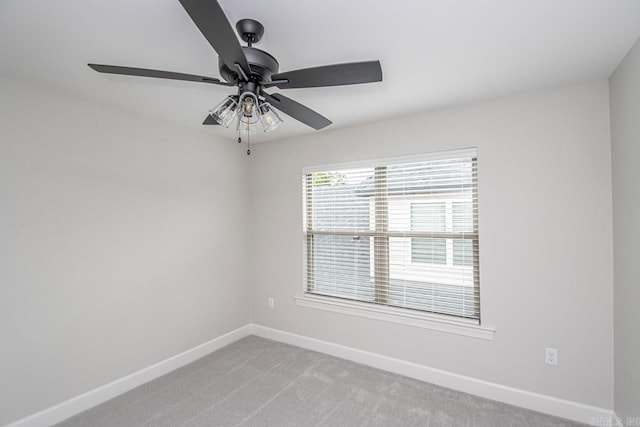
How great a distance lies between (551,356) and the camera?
2209 millimetres

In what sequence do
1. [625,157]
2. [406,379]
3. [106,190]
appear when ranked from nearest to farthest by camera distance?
[625,157]
[106,190]
[406,379]

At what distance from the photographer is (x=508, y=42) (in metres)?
1.64

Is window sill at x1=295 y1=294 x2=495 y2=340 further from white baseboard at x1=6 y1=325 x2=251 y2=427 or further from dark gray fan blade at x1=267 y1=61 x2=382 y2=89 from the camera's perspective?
dark gray fan blade at x1=267 y1=61 x2=382 y2=89

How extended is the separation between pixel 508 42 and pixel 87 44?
2.27 meters

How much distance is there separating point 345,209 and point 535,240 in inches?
65.3

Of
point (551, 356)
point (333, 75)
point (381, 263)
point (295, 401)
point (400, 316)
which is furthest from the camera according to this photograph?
point (381, 263)

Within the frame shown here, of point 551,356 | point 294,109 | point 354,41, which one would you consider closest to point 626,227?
point 551,356

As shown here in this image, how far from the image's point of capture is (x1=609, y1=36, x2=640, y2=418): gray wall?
169 cm

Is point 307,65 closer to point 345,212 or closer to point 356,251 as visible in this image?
point 345,212

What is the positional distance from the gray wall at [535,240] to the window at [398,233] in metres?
0.14

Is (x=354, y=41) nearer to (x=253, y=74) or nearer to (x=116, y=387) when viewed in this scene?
(x=253, y=74)

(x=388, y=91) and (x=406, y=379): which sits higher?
(x=388, y=91)

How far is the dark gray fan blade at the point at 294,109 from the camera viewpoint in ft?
5.21

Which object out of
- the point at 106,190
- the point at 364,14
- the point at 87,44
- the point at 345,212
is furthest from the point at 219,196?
the point at 364,14
